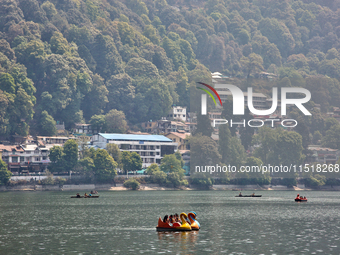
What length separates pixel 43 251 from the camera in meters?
49.8

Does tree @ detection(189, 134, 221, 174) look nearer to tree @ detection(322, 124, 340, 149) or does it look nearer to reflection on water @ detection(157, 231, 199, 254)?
tree @ detection(322, 124, 340, 149)

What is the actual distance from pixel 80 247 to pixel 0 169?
357 feet

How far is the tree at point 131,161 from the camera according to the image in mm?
174500

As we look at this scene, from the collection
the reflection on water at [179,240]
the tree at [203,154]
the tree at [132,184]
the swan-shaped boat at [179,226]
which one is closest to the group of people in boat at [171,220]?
the swan-shaped boat at [179,226]

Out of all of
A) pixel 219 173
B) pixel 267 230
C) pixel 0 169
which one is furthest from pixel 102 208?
pixel 219 173

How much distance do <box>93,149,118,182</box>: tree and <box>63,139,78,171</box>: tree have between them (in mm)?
5927

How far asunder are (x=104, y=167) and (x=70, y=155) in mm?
10800

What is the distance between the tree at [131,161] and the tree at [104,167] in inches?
283

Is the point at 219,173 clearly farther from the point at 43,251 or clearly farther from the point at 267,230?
the point at 43,251

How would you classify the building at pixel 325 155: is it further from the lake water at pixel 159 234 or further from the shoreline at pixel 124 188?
the lake water at pixel 159 234

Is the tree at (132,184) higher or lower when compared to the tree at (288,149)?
lower

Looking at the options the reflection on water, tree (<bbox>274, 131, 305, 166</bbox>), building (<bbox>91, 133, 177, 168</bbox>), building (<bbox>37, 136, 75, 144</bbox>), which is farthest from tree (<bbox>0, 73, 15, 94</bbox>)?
the reflection on water

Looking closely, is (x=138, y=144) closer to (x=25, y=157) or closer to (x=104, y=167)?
(x=104, y=167)

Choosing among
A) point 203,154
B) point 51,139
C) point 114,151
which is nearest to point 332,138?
point 203,154
